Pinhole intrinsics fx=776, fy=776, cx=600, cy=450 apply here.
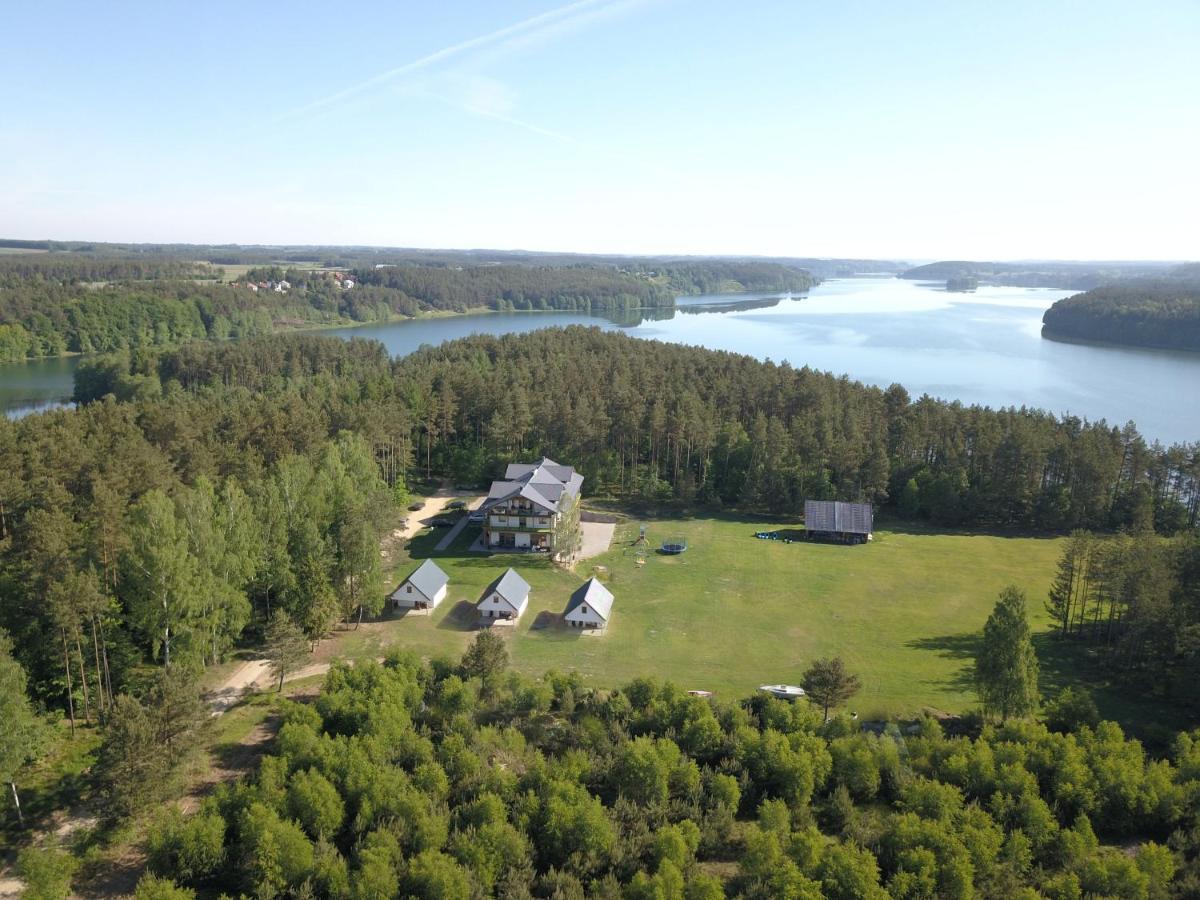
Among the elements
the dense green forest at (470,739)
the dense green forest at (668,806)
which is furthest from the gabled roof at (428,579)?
the dense green forest at (668,806)

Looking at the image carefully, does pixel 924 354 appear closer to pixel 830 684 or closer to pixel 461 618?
pixel 461 618

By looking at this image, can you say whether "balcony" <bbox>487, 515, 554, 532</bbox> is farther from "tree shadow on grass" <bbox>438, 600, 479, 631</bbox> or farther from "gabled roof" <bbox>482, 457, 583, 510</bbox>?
"tree shadow on grass" <bbox>438, 600, 479, 631</bbox>

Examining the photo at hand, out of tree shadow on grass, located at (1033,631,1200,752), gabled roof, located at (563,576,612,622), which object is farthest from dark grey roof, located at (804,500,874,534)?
gabled roof, located at (563,576,612,622)

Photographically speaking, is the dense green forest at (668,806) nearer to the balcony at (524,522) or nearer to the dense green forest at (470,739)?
the dense green forest at (470,739)

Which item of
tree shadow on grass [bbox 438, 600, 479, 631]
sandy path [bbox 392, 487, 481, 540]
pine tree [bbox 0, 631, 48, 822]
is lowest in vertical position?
tree shadow on grass [bbox 438, 600, 479, 631]

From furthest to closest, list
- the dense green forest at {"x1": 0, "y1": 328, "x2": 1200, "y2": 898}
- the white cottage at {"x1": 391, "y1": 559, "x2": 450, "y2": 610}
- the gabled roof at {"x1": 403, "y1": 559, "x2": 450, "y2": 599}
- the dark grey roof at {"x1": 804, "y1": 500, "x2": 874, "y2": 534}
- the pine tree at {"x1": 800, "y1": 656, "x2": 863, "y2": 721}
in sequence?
1. the dark grey roof at {"x1": 804, "y1": 500, "x2": 874, "y2": 534}
2. the gabled roof at {"x1": 403, "y1": 559, "x2": 450, "y2": 599}
3. the white cottage at {"x1": 391, "y1": 559, "x2": 450, "y2": 610}
4. the pine tree at {"x1": 800, "y1": 656, "x2": 863, "y2": 721}
5. the dense green forest at {"x1": 0, "y1": 328, "x2": 1200, "y2": 898}

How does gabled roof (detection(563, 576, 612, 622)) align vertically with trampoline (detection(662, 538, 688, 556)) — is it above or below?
above
